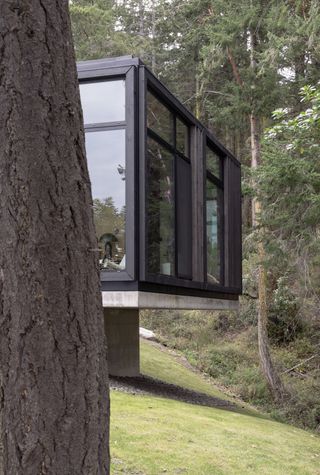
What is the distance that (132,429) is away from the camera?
626 centimetres

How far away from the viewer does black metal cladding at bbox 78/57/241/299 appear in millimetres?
7629

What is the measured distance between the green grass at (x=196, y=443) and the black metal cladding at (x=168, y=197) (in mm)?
1566

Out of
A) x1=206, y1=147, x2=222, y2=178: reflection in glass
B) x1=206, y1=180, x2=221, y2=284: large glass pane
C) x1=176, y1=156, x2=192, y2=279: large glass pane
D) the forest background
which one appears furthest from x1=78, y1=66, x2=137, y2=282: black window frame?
x1=206, y1=147, x2=222, y2=178: reflection in glass

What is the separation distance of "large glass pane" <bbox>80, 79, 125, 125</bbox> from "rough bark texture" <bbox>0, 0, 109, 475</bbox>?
5790mm

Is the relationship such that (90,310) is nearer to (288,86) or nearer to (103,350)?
(103,350)

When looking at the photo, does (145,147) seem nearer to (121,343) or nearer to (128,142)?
(128,142)

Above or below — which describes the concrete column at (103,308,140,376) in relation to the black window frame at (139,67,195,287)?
below

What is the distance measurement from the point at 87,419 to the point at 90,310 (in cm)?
36

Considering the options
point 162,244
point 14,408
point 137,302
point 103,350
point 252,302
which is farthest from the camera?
point 252,302

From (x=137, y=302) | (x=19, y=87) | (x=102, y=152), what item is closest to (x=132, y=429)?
(x=137, y=302)

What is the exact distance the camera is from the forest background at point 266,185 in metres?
9.92

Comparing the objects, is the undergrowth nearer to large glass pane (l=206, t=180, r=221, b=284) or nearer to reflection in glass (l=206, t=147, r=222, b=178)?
large glass pane (l=206, t=180, r=221, b=284)

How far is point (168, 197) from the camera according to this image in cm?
854

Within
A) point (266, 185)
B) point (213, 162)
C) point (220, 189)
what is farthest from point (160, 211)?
point (220, 189)
